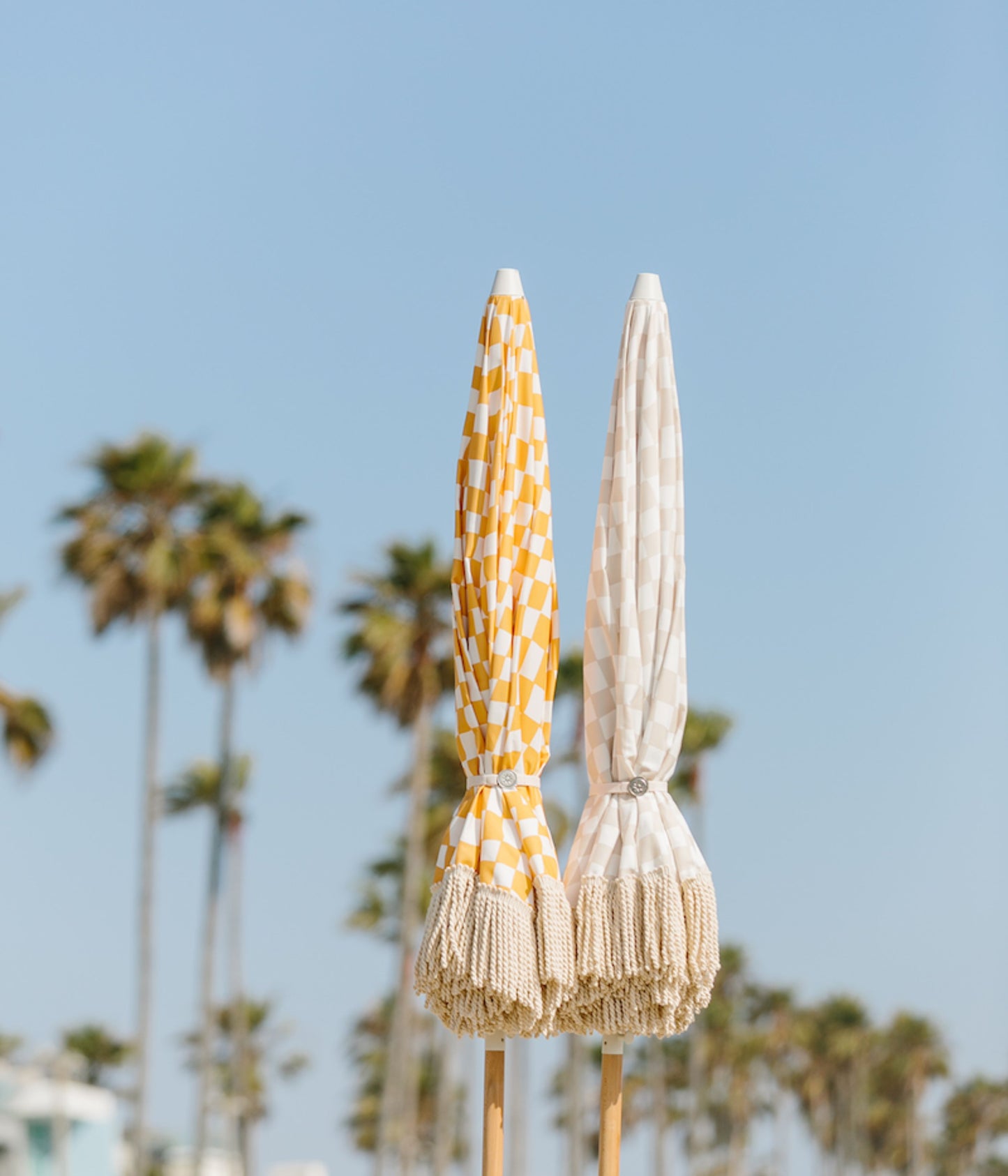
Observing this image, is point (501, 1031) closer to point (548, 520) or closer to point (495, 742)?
point (495, 742)

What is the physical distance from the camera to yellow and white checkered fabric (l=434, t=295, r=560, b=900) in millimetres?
7543

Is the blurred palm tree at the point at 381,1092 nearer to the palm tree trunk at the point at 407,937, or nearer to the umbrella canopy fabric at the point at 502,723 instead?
the palm tree trunk at the point at 407,937

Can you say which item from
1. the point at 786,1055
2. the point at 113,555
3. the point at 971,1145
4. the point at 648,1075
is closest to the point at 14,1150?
the point at 113,555

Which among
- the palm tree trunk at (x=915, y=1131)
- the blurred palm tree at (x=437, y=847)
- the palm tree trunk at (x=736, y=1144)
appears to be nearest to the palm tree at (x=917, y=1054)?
the palm tree trunk at (x=915, y=1131)

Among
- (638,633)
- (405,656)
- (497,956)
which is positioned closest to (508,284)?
(638,633)

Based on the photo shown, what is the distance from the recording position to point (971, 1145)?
104 metres

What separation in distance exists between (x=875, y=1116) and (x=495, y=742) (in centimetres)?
9597

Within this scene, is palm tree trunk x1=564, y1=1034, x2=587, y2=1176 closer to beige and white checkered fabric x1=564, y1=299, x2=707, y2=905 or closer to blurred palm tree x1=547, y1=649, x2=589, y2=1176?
blurred palm tree x1=547, y1=649, x2=589, y2=1176

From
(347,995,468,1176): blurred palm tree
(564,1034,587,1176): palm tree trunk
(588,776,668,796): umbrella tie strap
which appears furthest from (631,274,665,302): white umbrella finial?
(347,995,468,1176): blurred palm tree

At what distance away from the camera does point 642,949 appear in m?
7.48

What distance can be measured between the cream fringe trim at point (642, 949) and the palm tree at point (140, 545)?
30.9m

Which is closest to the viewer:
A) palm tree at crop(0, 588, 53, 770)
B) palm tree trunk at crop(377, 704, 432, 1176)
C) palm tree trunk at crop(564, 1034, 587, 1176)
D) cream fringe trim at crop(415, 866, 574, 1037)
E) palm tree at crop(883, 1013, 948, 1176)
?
cream fringe trim at crop(415, 866, 574, 1037)

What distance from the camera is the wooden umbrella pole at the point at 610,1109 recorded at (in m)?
7.57

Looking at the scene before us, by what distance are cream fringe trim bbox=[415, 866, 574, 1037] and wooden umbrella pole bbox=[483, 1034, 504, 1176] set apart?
0.09 meters
